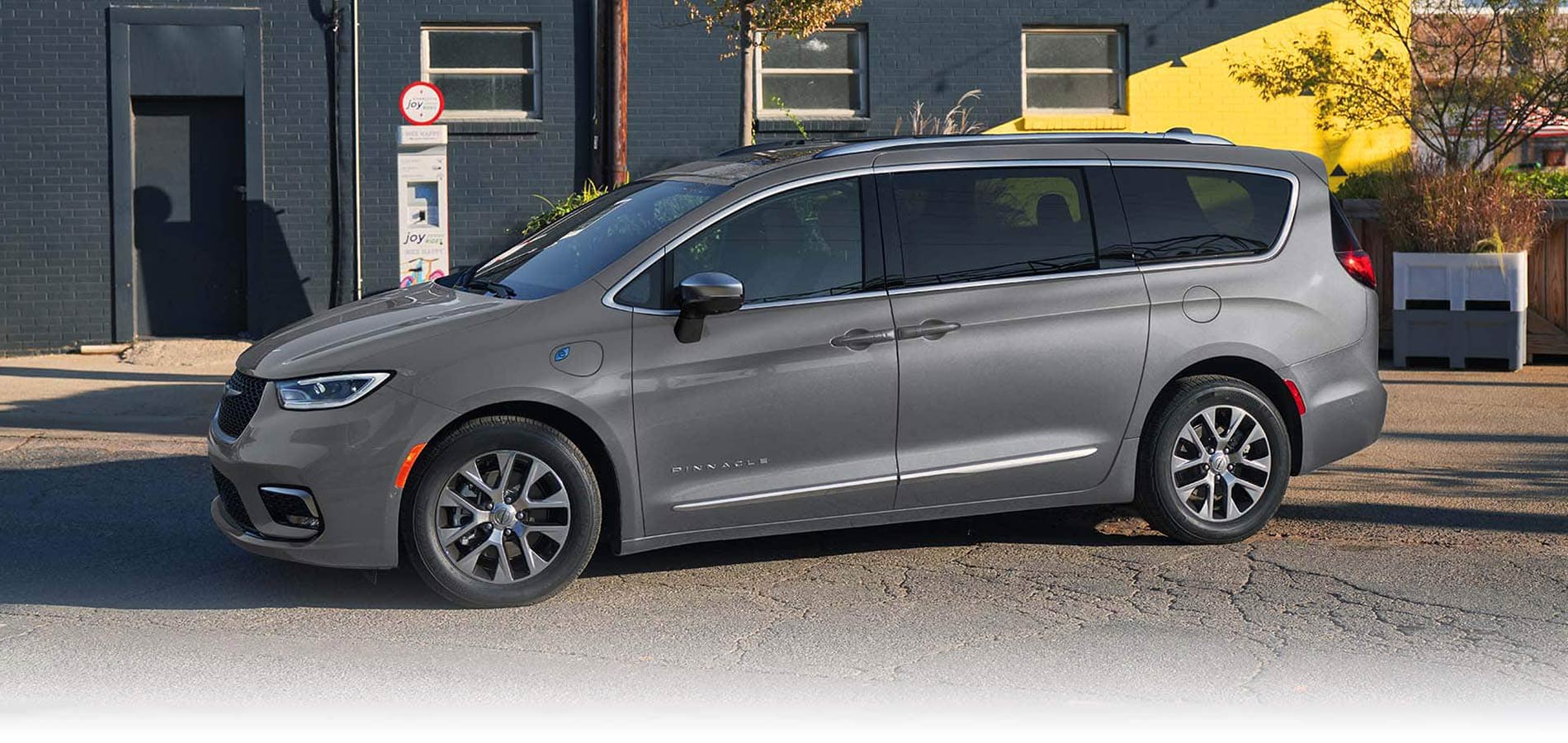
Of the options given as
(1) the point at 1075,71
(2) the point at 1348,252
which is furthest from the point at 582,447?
(1) the point at 1075,71

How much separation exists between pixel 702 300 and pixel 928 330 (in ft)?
3.11

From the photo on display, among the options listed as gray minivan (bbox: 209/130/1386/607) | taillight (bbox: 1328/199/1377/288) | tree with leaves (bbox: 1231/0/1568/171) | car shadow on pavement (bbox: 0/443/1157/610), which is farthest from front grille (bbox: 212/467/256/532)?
tree with leaves (bbox: 1231/0/1568/171)

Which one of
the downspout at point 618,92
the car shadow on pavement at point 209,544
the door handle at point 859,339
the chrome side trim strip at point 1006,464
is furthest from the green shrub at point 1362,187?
the door handle at point 859,339

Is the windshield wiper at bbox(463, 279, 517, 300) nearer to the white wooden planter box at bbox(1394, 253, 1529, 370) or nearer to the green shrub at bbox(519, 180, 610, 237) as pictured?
the green shrub at bbox(519, 180, 610, 237)

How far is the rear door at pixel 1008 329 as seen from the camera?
6570 millimetres

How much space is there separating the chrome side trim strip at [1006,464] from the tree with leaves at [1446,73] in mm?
8733

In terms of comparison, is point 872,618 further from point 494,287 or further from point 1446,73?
point 1446,73

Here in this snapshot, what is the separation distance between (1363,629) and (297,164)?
12.8 m

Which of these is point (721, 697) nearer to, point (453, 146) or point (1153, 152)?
point (1153, 152)

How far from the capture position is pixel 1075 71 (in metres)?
17.3

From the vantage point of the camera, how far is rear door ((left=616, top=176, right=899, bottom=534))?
6.22 meters

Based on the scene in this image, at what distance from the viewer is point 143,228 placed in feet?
53.4

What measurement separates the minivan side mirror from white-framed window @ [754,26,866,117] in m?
10.8

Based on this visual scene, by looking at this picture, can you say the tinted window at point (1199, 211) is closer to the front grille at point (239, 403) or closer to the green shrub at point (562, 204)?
the front grille at point (239, 403)
